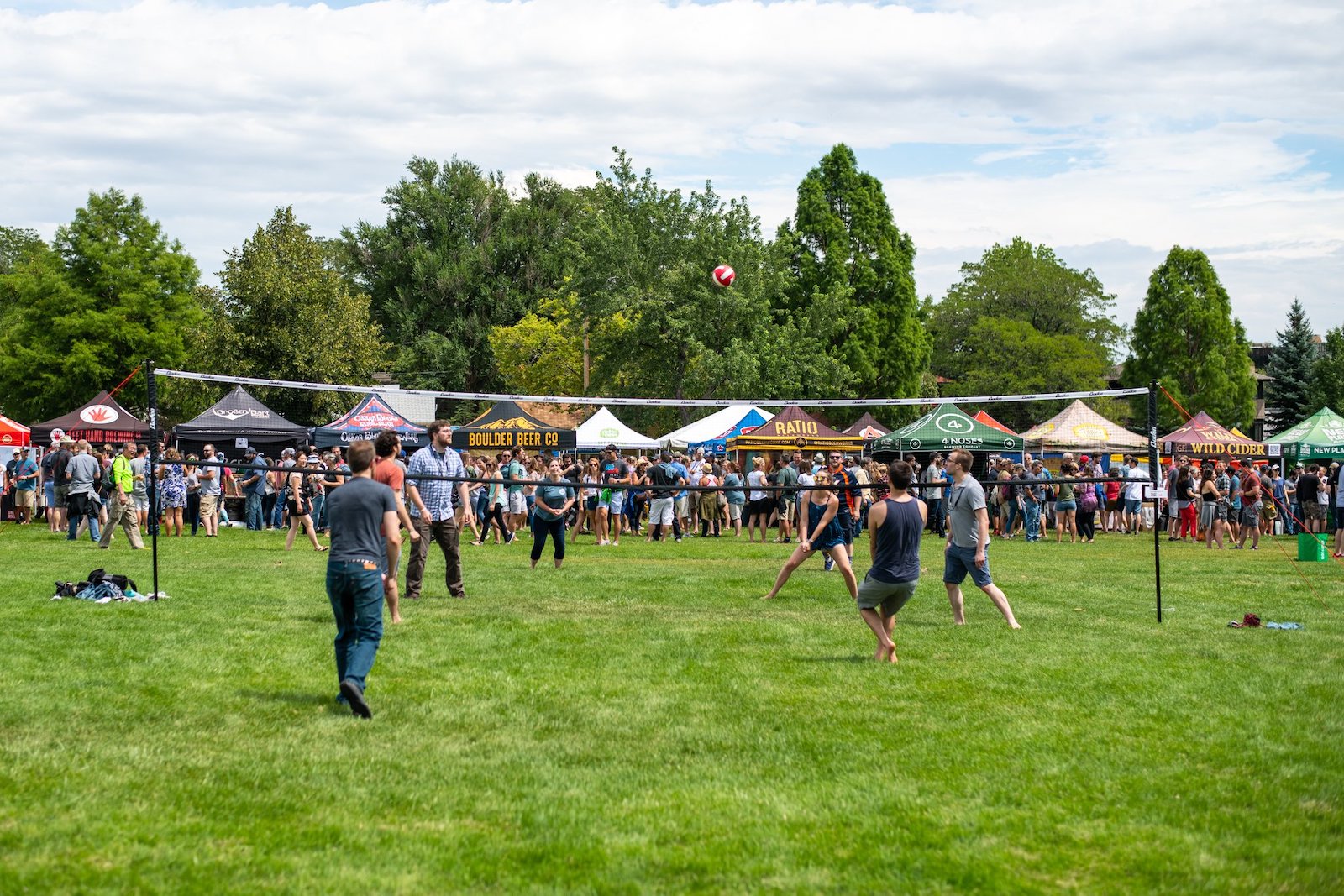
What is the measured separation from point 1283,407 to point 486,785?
205ft

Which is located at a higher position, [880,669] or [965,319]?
[965,319]

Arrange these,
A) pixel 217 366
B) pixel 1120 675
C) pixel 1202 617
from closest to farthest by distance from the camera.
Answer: pixel 1120 675
pixel 1202 617
pixel 217 366

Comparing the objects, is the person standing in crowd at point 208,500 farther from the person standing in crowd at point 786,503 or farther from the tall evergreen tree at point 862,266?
the tall evergreen tree at point 862,266

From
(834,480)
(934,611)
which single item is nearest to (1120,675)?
(934,611)

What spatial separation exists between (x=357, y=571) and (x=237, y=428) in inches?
930

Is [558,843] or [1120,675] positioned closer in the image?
[558,843]

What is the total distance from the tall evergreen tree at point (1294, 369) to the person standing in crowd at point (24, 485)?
5403cm

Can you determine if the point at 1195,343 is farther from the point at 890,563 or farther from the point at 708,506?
the point at 890,563

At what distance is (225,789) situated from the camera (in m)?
6.15

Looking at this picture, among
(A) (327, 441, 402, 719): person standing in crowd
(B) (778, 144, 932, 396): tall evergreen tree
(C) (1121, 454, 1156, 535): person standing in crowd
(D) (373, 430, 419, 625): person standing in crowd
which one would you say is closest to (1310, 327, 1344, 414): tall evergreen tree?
(B) (778, 144, 932, 396): tall evergreen tree

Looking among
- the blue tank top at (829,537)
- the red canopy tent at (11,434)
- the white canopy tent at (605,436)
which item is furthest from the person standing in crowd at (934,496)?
the red canopy tent at (11,434)

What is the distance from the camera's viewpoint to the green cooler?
2088cm

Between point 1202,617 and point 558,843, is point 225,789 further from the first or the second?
point 1202,617

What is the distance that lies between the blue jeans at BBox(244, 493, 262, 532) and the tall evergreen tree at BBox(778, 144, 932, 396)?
28.7 metres
